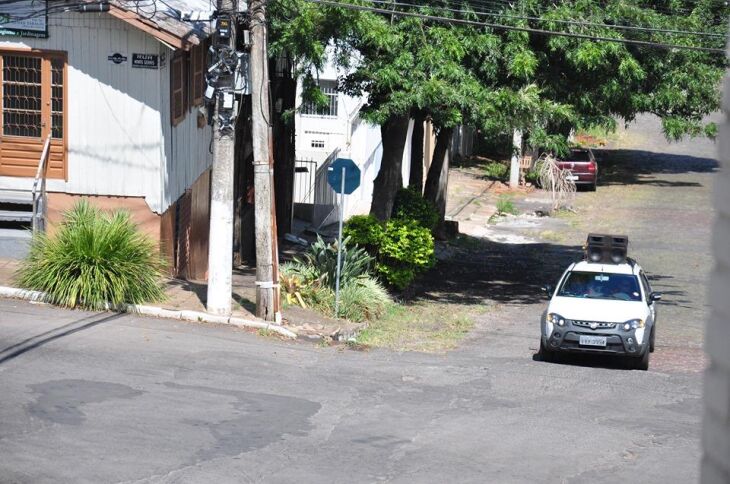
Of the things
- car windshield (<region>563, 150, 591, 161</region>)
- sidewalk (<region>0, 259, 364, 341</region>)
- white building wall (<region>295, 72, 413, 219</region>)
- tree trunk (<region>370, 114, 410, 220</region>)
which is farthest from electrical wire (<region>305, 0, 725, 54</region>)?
car windshield (<region>563, 150, 591, 161</region>)

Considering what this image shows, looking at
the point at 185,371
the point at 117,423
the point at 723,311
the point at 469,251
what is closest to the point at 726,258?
the point at 723,311

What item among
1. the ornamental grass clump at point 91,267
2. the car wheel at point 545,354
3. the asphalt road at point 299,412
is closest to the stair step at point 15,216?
the ornamental grass clump at point 91,267

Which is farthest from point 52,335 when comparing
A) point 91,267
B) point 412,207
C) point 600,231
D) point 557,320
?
point 600,231

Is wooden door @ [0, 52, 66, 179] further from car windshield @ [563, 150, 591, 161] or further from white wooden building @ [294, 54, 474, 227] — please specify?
car windshield @ [563, 150, 591, 161]

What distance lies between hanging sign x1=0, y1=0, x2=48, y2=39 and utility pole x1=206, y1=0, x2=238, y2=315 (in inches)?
136

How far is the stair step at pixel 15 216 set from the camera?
17453 millimetres

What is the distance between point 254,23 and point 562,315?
614 centimetres

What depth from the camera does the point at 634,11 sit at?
20.0 metres

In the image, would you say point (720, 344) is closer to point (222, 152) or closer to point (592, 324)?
point (222, 152)

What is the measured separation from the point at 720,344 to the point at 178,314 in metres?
14.0

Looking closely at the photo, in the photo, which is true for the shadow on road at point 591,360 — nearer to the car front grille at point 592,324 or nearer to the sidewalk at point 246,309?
the car front grille at point 592,324

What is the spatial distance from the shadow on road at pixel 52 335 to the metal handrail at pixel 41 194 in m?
2.49

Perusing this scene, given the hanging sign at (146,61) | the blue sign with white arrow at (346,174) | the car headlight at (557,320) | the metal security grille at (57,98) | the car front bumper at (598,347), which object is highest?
the hanging sign at (146,61)

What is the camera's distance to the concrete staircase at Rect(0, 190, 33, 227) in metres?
17.5
